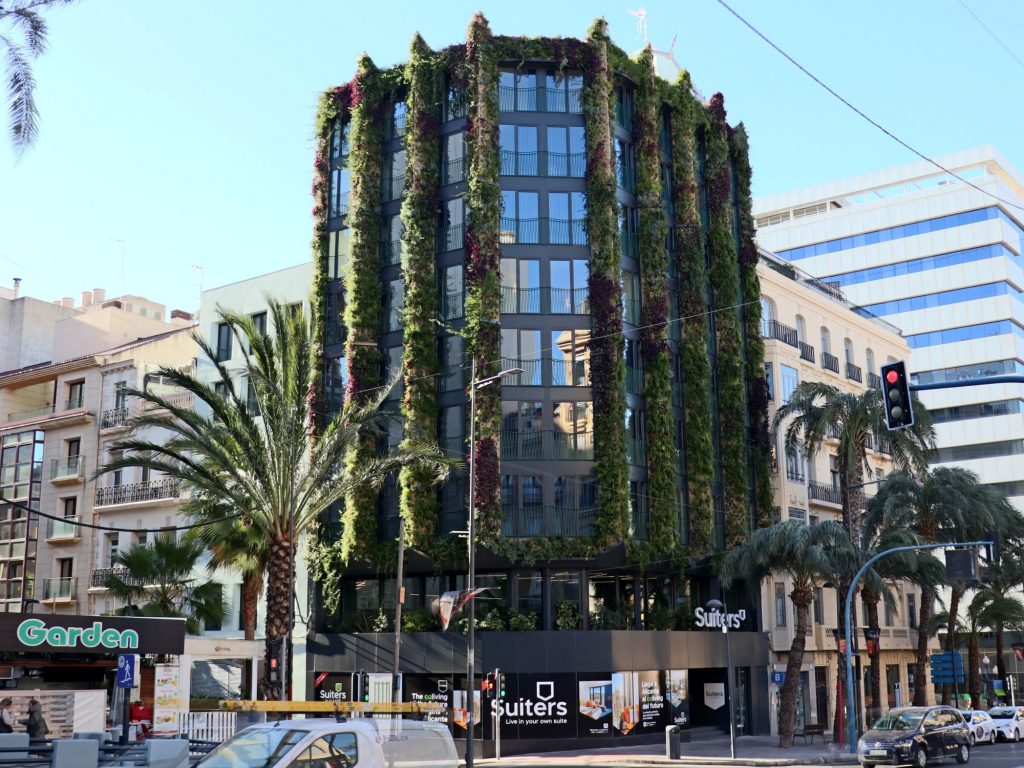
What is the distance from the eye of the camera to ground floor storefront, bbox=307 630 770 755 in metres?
40.7

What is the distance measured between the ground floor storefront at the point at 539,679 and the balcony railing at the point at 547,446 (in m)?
6.60

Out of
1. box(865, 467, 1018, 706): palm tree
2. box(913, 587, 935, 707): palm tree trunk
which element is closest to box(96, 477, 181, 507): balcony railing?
box(865, 467, 1018, 706): palm tree

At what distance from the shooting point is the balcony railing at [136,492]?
53.5 meters

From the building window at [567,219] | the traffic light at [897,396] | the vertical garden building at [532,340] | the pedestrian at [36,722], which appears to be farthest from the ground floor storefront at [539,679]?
the traffic light at [897,396]

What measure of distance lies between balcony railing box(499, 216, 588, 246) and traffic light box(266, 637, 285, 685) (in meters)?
20.0

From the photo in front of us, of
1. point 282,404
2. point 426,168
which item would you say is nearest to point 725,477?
point 426,168

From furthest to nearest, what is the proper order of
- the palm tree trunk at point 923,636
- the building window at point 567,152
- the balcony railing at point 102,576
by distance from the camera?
1. the balcony railing at point 102,576
2. the palm tree trunk at point 923,636
3. the building window at point 567,152

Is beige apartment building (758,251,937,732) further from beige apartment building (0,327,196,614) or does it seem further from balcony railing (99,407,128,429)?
balcony railing (99,407,128,429)

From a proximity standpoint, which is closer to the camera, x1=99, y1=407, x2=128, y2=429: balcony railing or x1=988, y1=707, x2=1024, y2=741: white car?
x1=988, y1=707, x2=1024, y2=741: white car

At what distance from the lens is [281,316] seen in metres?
33.2

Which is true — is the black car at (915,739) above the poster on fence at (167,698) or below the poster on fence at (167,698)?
below

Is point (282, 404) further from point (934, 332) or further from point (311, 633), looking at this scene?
point (934, 332)

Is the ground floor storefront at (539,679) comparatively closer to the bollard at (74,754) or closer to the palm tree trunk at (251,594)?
the palm tree trunk at (251,594)

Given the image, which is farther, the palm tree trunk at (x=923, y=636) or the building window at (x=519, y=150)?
the palm tree trunk at (x=923, y=636)
